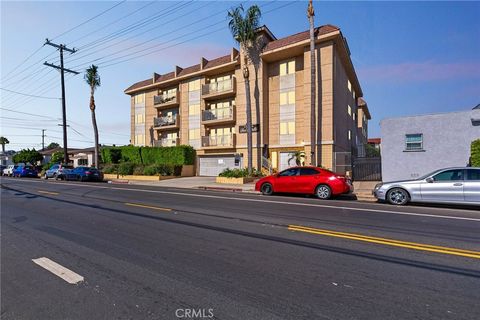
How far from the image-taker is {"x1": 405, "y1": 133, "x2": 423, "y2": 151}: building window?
53.8 ft

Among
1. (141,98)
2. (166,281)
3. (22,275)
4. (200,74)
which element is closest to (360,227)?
(166,281)

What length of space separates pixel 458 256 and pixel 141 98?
4068 centimetres

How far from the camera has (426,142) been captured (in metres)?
16.2

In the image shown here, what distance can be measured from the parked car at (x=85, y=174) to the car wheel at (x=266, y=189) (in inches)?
727

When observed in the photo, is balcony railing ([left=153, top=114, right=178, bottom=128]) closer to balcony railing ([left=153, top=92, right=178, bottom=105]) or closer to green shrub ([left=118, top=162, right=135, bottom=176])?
balcony railing ([left=153, top=92, right=178, bottom=105])

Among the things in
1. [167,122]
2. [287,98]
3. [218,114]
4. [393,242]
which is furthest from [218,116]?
[393,242]

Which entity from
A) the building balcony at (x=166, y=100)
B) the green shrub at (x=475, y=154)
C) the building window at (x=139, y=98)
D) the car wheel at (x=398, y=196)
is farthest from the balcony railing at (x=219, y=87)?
the car wheel at (x=398, y=196)

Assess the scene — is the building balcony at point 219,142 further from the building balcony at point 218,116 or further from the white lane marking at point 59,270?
the white lane marking at point 59,270

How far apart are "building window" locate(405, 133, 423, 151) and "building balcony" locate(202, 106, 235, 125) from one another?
16618 mm

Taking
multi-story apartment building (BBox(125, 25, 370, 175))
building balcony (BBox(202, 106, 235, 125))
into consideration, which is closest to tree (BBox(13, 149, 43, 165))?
multi-story apartment building (BBox(125, 25, 370, 175))

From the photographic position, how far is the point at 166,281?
3.83 meters

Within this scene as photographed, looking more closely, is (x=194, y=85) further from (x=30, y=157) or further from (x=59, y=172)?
(x=30, y=157)

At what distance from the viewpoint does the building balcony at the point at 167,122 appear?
35.0m

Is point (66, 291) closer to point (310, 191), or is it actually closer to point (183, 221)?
point (183, 221)
